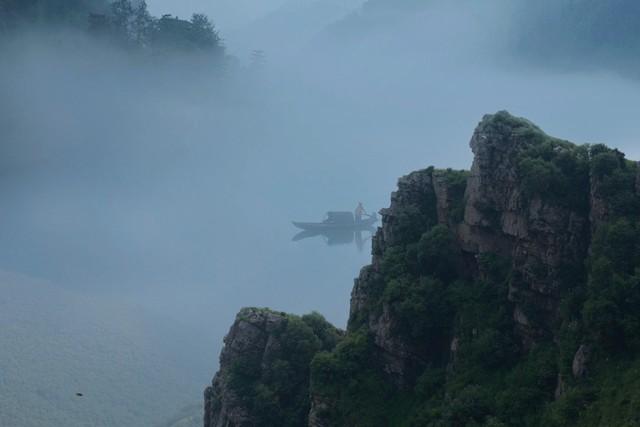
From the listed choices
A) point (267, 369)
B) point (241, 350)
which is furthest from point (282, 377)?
point (241, 350)

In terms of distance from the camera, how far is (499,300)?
21.6 meters

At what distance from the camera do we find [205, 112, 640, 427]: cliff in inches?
714

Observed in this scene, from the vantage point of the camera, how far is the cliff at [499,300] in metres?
18.1

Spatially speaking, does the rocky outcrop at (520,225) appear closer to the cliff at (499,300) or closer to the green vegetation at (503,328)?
the cliff at (499,300)

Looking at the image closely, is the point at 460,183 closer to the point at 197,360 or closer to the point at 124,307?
the point at 197,360

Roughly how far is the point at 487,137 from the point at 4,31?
264ft

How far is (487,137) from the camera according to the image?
22.0 m

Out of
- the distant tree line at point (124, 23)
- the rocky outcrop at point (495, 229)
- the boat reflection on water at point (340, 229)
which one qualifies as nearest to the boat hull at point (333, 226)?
the boat reflection on water at point (340, 229)

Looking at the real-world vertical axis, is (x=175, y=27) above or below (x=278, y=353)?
above

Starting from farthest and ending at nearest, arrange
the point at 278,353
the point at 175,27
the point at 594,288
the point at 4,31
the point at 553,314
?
the point at 175,27 → the point at 4,31 → the point at 278,353 → the point at 553,314 → the point at 594,288

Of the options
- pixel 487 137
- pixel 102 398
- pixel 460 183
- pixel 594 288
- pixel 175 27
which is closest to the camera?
pixel 594 288

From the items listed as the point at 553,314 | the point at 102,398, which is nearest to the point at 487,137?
the point at 553,314

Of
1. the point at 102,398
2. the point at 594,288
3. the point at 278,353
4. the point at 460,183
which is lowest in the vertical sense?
the point at 102,398

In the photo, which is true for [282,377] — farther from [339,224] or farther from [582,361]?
[339,224]
